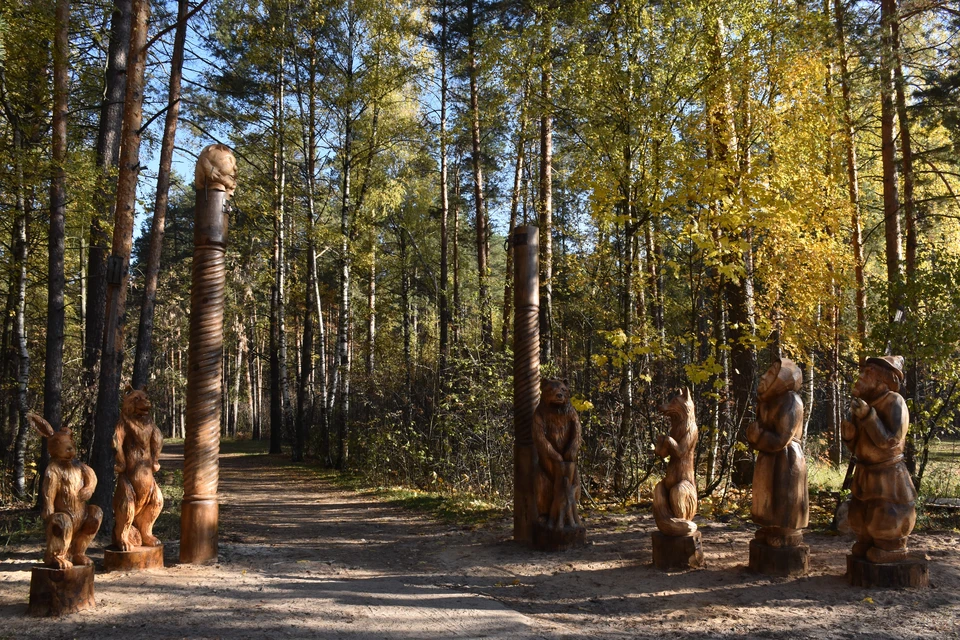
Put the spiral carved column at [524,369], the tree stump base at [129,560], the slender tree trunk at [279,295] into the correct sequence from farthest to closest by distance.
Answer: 1. the slender tree trunk at [279,295]
2. the spiral carved column at [524,369]
3. the tree stump base at [129,560]

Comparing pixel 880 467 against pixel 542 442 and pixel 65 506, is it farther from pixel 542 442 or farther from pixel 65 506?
pixel 65 506

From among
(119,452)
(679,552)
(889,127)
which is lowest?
(679,552)

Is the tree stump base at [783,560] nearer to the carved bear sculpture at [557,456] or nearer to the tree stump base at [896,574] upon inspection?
the tree stump base at [896,574]

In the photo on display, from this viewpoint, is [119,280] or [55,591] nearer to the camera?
[55,591]

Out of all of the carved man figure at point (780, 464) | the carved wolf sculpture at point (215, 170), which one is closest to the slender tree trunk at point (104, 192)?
the carved wolf sculpture at point (215, 170)

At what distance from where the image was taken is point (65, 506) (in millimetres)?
5117

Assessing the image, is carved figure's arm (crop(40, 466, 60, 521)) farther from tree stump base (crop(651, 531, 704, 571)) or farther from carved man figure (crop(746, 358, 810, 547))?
carved man figure (crop(746, 358, 810, 547))

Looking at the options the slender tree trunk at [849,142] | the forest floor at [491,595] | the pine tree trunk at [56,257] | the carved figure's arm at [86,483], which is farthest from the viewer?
the slender tree trunk at [849,142]

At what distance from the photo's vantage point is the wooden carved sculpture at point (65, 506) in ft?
16.3

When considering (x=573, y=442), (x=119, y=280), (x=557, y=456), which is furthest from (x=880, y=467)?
(x=119, y=280)

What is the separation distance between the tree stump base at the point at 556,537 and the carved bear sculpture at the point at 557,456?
0.18ft

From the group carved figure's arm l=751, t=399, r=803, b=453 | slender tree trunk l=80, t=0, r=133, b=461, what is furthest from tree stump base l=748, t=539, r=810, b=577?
slender tree trunk l=80, t=0, r=133, b=461

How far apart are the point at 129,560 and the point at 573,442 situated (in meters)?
4.58

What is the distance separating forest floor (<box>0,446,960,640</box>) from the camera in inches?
191
